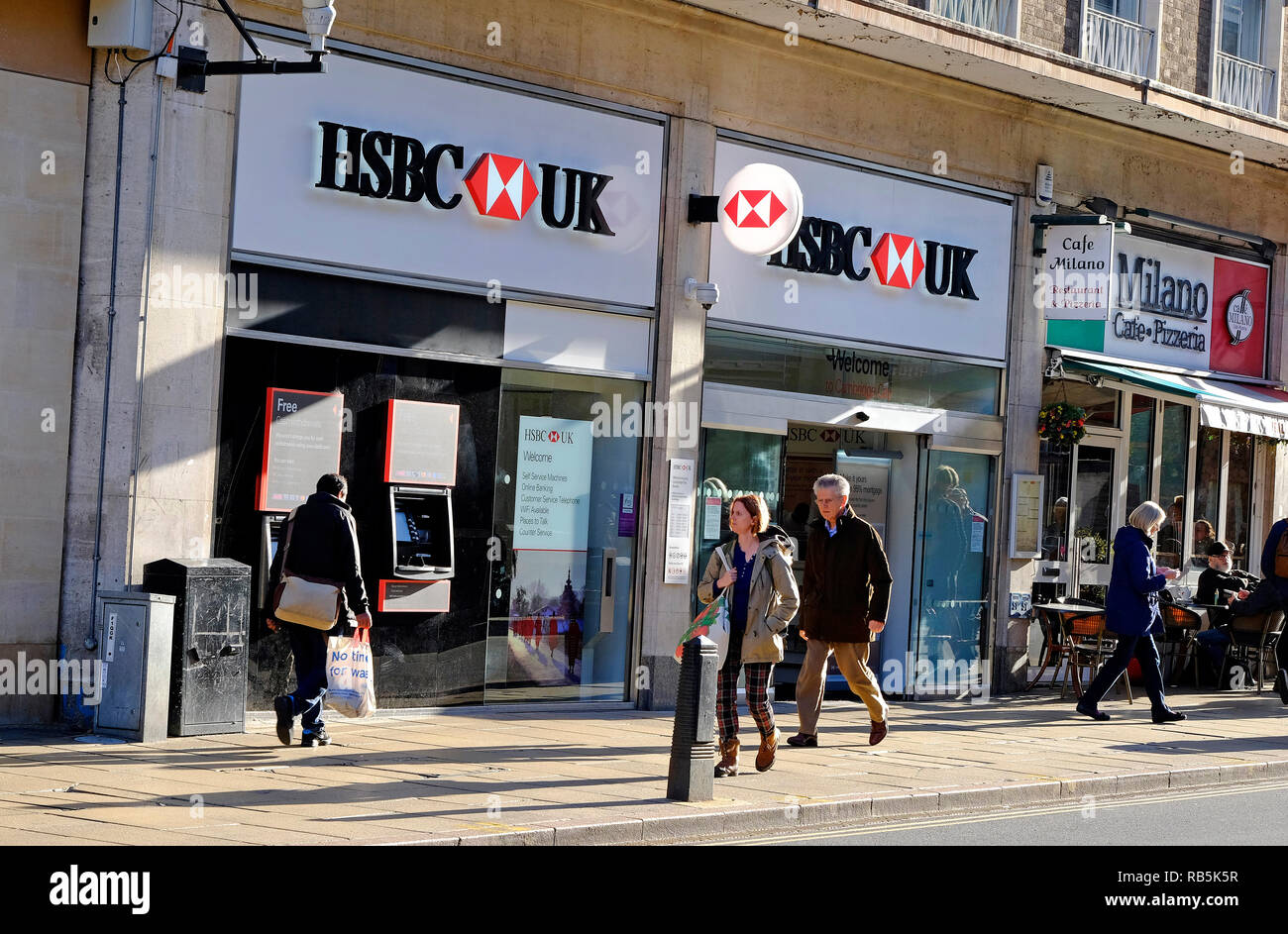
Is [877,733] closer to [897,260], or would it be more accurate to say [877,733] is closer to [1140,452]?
[897,260]

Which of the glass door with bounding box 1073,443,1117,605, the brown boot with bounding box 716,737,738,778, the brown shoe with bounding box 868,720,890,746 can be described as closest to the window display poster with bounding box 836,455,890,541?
the glass door with bounding box 1073,443,1117,605

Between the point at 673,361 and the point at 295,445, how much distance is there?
363 cm

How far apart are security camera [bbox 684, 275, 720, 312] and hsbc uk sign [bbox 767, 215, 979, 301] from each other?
916 millimetres

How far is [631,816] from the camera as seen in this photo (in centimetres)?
862

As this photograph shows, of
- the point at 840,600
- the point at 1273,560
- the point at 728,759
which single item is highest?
the point at 1273,560

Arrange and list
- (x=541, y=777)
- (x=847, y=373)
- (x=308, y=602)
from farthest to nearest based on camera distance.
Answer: (x=847, y=373), (x=308, y=602), (x=541, y=777)

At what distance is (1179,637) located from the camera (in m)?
18.6

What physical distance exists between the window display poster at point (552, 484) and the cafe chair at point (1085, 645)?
17.7 feet

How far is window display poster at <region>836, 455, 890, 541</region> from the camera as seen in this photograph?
15.8 meters

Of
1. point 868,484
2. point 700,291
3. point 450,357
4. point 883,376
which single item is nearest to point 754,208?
point 700,291

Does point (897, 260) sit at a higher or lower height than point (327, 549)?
higher

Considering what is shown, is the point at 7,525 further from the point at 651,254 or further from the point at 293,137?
the point at 651,254

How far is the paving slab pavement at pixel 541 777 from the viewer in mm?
8023

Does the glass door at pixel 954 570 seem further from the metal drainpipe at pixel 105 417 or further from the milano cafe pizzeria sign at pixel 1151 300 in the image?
the metal drainpipe at pixel 105 417
